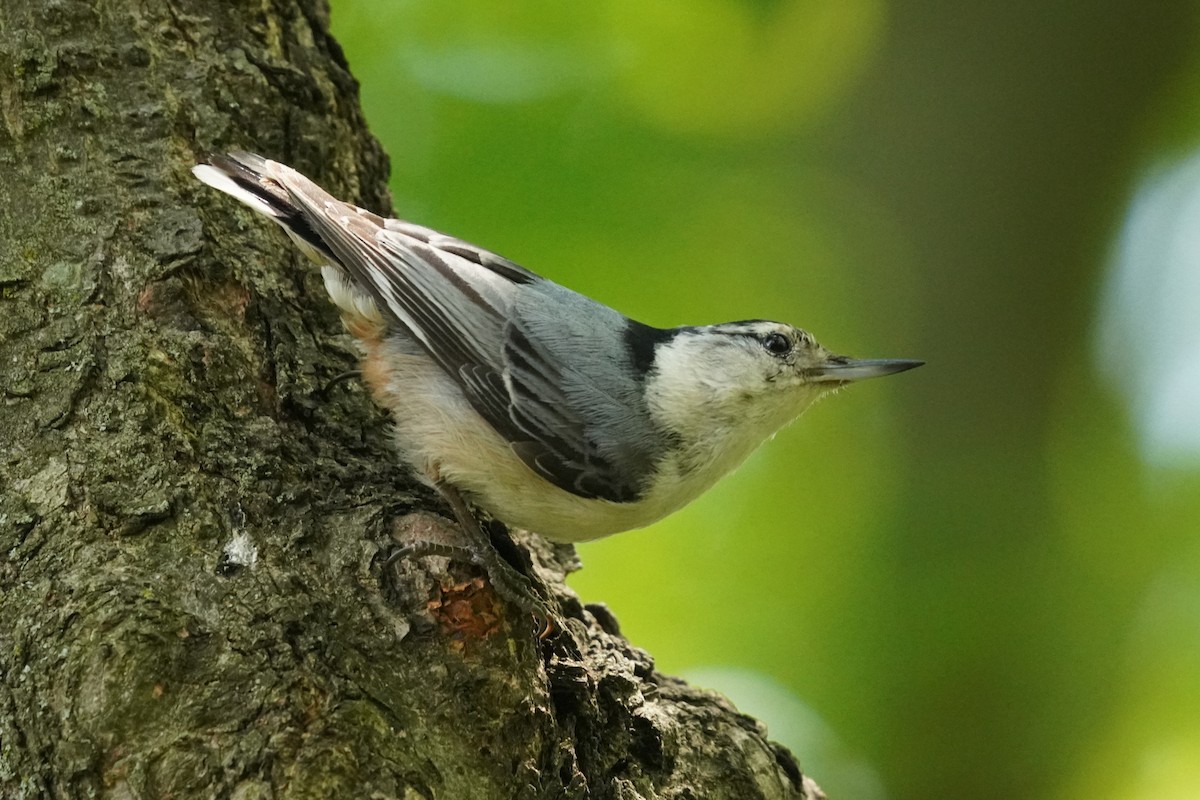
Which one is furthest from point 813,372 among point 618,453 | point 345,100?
point 345,100

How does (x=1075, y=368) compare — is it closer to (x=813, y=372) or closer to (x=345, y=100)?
(x=813, y=372)

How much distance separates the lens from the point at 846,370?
2.44m

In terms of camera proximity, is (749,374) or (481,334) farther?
(749,374)

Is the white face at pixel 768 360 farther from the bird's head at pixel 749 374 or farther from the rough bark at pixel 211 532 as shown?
the rough bark at pixel 211 532

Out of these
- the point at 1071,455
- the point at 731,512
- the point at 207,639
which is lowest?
the point at 207,639

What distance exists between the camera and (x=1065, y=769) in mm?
2658

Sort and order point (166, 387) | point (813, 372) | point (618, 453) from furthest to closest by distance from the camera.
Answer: point (813, 372) < point (618, 453) < point (166, 387)

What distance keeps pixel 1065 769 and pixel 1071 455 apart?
0.81 m

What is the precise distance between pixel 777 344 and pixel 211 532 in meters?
1.33

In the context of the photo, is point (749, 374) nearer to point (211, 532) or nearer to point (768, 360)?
point (768, 360)

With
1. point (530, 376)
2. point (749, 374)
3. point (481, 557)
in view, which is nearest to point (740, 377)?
point (749, 374)

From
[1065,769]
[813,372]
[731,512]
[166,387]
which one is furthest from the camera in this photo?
[731,512]

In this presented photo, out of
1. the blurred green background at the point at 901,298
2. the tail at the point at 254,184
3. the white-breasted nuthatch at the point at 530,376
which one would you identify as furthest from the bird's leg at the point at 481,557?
the blurred green background at the point at 901,298

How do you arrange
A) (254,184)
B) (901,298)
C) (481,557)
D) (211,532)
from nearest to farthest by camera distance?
(211,532) < (481,557) < (254,184) < (901,298)
